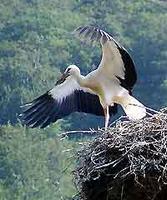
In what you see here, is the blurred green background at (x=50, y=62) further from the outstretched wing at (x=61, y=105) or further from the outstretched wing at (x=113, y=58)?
the outstretched wing at (x=113, y=58)

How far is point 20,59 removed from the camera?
2108cm

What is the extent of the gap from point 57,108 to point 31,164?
9.45 m

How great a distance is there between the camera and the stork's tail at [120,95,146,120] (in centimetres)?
597

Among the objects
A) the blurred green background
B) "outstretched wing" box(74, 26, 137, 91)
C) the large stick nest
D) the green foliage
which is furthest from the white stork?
the green foliage

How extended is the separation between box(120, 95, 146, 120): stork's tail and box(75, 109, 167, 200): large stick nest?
849mm

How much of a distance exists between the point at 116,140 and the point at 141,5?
58.9 ft

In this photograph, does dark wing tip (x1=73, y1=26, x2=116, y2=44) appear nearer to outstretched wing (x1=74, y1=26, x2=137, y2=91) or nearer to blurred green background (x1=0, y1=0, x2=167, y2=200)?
outstretched wing (x1=74, y1=26, x2=137, y2=91)

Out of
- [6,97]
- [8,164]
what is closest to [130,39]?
[6,97]

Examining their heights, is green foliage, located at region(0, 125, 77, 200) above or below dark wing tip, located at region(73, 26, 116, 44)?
below

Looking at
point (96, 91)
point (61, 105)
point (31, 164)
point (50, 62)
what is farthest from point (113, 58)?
point (50, 62)

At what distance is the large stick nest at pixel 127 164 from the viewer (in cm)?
470

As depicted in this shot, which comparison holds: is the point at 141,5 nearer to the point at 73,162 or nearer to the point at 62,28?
the point at 62,28

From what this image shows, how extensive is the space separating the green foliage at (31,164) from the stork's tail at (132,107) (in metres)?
6.17

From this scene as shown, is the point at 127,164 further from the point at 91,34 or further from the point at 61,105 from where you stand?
the point at 61,105
